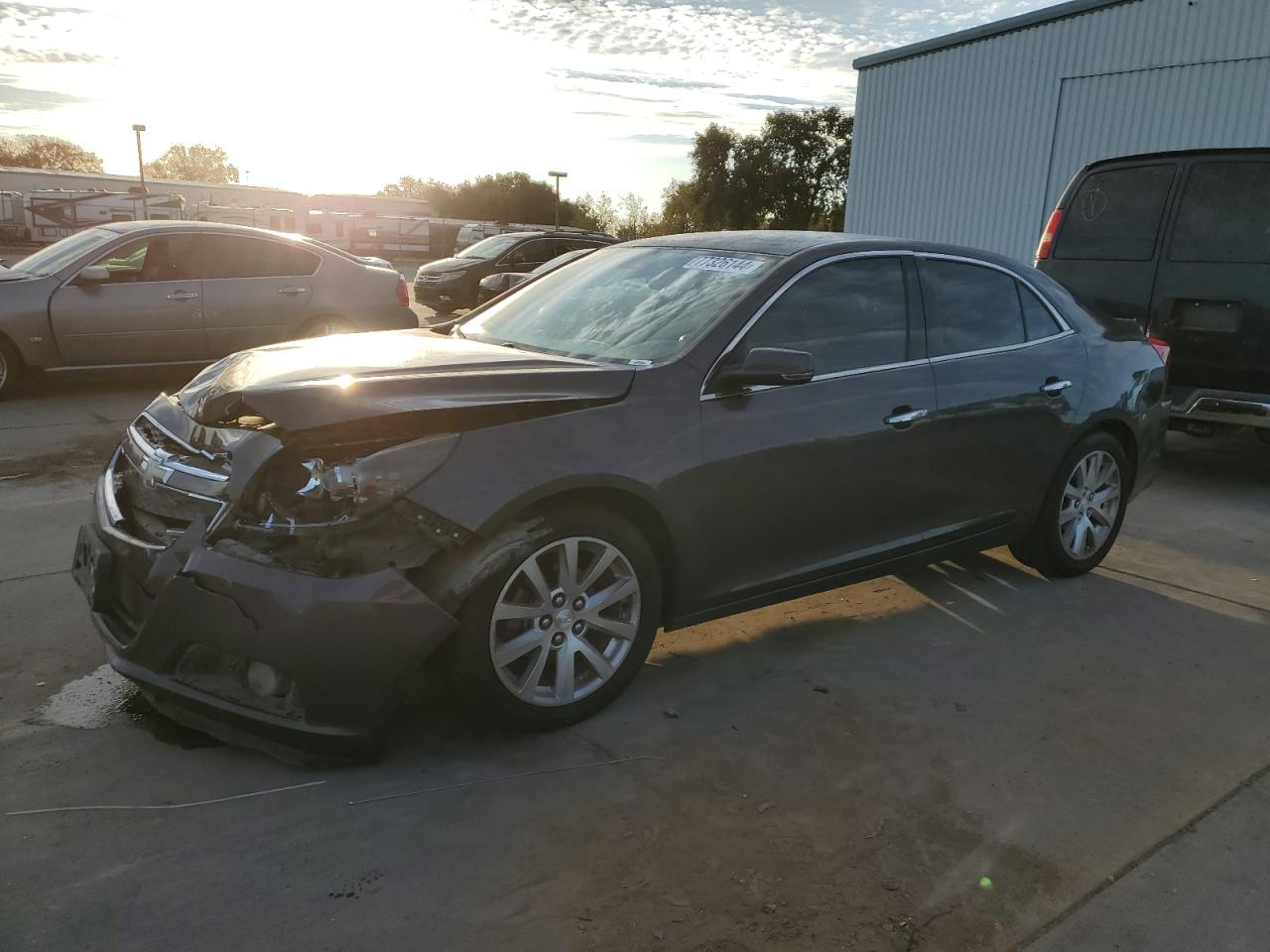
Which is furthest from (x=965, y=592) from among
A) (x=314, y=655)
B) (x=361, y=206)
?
(x=361, y=206)

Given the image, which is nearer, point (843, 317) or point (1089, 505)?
point (843, 317)

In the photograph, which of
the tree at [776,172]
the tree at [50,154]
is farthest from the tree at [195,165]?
the tree at [776,172]

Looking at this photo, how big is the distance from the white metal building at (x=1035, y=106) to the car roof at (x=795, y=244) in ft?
40.2

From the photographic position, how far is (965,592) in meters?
4.77

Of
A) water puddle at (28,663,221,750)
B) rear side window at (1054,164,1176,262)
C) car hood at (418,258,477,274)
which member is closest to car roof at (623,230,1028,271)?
water puddle at (28,663,221,750)

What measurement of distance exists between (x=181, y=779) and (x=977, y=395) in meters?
3.27

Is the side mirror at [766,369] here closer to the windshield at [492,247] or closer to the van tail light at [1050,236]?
the van tail light at [1050,236]

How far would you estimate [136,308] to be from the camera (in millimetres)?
8320

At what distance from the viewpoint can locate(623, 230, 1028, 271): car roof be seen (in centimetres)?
389

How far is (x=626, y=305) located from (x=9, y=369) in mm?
6728

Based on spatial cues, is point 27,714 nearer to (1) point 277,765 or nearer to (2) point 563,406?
(1) point 277,765

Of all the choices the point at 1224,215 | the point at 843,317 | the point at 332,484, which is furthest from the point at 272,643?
the point at 1224,215

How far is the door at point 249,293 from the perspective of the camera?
338 inches

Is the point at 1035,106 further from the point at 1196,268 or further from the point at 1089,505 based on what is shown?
the point at 1089,505
